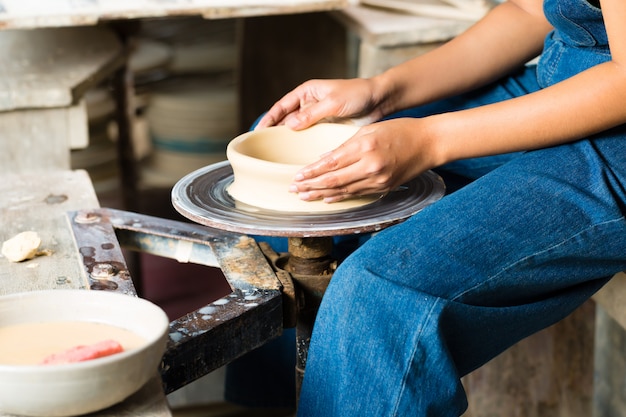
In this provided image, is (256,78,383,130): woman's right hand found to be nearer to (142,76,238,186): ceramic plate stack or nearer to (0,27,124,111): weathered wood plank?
(0,27,124,111): weathered wood plank

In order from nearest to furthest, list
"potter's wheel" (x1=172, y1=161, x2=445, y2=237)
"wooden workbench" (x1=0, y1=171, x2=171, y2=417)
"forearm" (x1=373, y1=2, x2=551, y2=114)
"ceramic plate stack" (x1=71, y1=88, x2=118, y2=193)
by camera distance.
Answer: "wooden workbench" (x1=0, y1=171, x2=171, y2=417)
"potter's wheel" (x1=172, y1=161, x2=445, y2=237)
"forearm" (x1=373, y1=2, x2=551, y2=114)
"ceramic plate stack" (x1=71, y1=88, x2=118, y2=193)

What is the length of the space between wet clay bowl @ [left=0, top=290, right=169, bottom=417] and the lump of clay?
0.33 m

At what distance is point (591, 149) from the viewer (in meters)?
1.16

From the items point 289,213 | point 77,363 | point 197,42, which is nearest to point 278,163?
point 289,213

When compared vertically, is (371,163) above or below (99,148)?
above

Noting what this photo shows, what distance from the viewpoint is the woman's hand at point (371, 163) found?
1090mm

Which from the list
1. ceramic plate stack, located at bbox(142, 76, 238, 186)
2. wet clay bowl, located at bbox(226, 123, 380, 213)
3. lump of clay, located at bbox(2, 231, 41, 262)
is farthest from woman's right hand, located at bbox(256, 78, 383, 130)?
ceramic plate stack, located at bbox(142, 76, 238, 186)

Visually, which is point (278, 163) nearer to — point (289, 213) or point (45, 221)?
point (289, 213)

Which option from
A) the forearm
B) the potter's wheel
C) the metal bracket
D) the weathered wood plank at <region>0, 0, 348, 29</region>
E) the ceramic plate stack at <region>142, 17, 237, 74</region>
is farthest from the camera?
the ceramic plate stack at <region>142, 17, 237, 74</region>

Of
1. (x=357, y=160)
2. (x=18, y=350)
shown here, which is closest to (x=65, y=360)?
(x=18, y=350)

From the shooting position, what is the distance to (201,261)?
1277 mm

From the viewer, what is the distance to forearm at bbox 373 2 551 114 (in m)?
1.42

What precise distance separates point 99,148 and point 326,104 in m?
2.03

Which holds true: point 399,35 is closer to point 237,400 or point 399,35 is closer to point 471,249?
point 237,400
